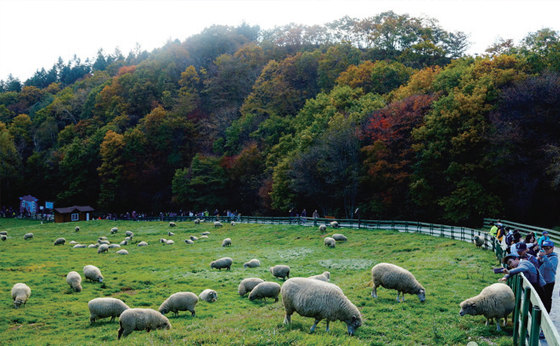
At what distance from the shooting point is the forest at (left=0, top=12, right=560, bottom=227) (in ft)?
136

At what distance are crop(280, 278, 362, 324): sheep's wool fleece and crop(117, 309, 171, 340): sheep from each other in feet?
15.6

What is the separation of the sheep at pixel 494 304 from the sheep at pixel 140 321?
9.18 meters

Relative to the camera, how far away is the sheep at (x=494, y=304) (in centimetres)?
1105

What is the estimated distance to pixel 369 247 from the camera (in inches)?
1283

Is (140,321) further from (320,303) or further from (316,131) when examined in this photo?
(316,131)

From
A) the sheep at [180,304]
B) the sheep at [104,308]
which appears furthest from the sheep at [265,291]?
the sheep at [104,308]

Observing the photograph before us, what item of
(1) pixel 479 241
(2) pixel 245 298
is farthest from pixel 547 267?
(1) pixel 479 241

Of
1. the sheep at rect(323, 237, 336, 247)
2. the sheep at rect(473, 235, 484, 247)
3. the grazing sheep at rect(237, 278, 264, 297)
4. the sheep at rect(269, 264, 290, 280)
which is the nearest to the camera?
the grazing sheep at rect(237, 278, 264, 297)

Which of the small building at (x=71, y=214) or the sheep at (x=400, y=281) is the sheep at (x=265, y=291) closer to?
the sheep at (x=400, y=281)

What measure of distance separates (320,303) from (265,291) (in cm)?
675

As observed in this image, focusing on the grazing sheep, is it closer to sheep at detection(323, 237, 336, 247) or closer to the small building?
sheep at detection(323, 237, 336, 247)

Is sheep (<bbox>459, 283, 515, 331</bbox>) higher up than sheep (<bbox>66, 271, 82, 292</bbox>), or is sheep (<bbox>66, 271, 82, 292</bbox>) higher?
sheep (<bbox>459, 283, 515, 331</bbox>)

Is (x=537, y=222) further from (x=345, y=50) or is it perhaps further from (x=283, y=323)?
(x=345, y=50)


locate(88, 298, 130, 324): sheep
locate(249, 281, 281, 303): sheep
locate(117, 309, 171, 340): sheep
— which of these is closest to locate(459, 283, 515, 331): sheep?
locate(249, 281, 281, 303): sheep
